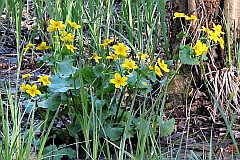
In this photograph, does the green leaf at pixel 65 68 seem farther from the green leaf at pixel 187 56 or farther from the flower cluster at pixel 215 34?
the flower cluster at pixel 215 34

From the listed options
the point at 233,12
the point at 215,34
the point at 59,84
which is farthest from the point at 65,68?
the point at 233,12

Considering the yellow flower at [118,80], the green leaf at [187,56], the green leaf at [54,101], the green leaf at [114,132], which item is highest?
the green leaf at [187,56]

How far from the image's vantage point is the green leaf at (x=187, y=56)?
2.05m

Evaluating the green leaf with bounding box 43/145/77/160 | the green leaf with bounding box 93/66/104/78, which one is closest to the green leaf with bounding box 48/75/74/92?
the green leaf with bounding box 93/66/104/78

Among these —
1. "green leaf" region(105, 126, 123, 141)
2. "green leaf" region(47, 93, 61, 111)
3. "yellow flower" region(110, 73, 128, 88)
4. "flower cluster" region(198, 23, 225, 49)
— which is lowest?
"green leaf" region(105, 126, 123, 141)

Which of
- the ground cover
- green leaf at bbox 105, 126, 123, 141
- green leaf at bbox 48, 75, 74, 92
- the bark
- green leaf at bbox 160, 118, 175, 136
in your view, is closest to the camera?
the ground cover

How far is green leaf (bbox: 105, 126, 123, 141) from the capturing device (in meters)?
2.12

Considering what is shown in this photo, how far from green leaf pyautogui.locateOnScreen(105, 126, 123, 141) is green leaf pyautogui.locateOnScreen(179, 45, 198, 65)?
0.37 metres

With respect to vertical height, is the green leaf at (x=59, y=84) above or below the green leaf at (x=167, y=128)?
above

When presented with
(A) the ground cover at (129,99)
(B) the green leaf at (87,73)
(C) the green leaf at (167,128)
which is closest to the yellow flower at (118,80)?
(A) the ground cover at (129,99)

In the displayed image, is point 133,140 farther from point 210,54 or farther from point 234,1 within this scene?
point 234,1

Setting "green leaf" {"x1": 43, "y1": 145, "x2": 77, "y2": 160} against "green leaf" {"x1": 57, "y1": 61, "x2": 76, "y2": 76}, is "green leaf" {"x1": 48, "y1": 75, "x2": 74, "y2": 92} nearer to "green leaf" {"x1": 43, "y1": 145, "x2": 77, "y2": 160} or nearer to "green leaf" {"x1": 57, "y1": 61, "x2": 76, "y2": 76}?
"green leaf" {"x1": 57, "y1": 61, "x2": 76, "y2": 76}

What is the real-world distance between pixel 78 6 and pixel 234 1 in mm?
759

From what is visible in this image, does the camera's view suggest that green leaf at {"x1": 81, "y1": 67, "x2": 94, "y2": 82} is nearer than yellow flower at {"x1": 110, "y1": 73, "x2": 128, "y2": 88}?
No
